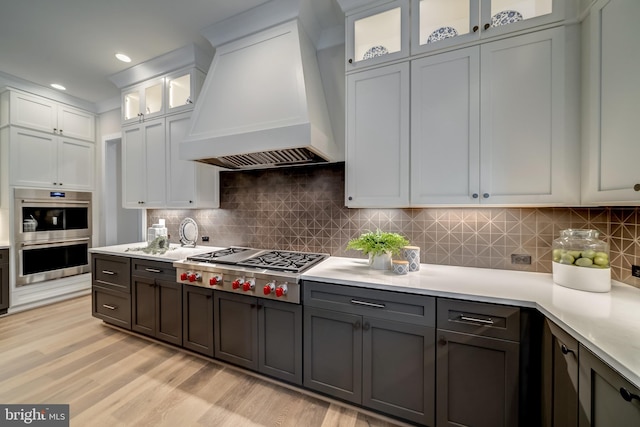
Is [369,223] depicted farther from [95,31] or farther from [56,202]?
[56,202]

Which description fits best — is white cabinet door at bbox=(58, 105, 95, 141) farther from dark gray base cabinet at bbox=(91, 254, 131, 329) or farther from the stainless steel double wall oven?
dark gray base cabinet at bbox=(91, 254, 131, 329)

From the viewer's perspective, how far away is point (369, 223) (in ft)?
7.00

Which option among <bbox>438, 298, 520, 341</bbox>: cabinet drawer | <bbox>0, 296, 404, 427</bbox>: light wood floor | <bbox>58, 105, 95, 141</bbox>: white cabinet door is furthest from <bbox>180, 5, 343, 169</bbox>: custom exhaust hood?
<bbox>58, 105, 95, 141</bbox>: white cabinet door

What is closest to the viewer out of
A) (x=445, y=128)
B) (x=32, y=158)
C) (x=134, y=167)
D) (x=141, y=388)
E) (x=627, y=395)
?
A: (x=627, y=395)

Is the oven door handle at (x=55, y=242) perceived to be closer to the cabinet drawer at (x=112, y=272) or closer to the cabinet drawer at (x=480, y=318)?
the cabinet drawer at (x=112, y=272)

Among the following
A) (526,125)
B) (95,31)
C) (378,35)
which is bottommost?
(526,125)

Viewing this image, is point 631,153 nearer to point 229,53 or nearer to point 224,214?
point 229,53

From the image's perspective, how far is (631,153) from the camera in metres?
1.10

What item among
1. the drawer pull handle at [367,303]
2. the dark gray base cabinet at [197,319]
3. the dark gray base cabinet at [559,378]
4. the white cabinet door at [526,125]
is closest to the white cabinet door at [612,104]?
the white cabinet door at [526,125]

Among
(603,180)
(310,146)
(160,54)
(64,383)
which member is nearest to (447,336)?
(603,180)

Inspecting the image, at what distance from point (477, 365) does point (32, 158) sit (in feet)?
17.3

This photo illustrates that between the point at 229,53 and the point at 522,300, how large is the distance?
277 cm

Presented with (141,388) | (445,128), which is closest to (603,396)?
(445,128)

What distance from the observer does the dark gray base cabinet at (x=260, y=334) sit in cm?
171
